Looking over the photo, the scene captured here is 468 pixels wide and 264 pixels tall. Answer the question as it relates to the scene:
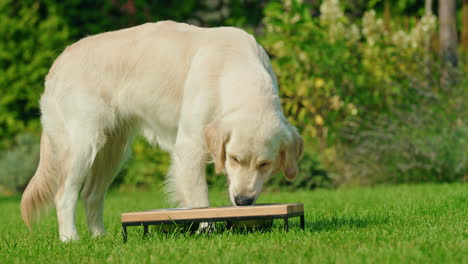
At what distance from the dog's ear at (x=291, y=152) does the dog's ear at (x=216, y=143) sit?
402 mm

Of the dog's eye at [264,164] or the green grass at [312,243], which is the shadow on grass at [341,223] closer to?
the green grass at [312,243]

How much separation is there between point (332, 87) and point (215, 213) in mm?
6384

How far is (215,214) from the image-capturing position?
13.9ft

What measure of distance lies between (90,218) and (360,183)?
5309 mm

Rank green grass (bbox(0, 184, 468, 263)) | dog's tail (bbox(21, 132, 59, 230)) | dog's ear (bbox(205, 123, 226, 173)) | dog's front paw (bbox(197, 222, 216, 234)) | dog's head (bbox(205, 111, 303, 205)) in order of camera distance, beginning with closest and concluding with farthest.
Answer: green grass (bbox(0, 184, 468, 263))
dog's head (bbox(205, 111, 303, 205))
dog's ear (bbox(205, 123, 226, 173))
dog's front paw (bbox(197, 222, 216, 234))
dog's tail (bbox(21, 132, 59, 230))

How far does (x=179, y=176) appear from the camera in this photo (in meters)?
4.88

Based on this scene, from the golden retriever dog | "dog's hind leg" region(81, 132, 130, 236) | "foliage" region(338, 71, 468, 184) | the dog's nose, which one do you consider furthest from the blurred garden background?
the dog's nose

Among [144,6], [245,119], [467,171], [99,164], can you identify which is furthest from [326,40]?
[245,119]

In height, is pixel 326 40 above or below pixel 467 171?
above

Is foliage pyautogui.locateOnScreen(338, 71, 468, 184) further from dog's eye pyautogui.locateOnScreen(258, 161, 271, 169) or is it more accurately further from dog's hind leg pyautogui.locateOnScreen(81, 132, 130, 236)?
dog's eye pyautogui.locateOnScreen(258, 161, 271, 169)

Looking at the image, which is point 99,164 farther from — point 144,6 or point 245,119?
point 144,6

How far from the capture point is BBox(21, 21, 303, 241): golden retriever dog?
4477 millimetres

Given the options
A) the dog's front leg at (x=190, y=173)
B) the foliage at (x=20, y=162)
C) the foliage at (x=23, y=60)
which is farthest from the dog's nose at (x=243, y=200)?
the foliage at (x=23, y=60)

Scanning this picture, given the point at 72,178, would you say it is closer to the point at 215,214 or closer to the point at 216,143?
the point at 216,143
